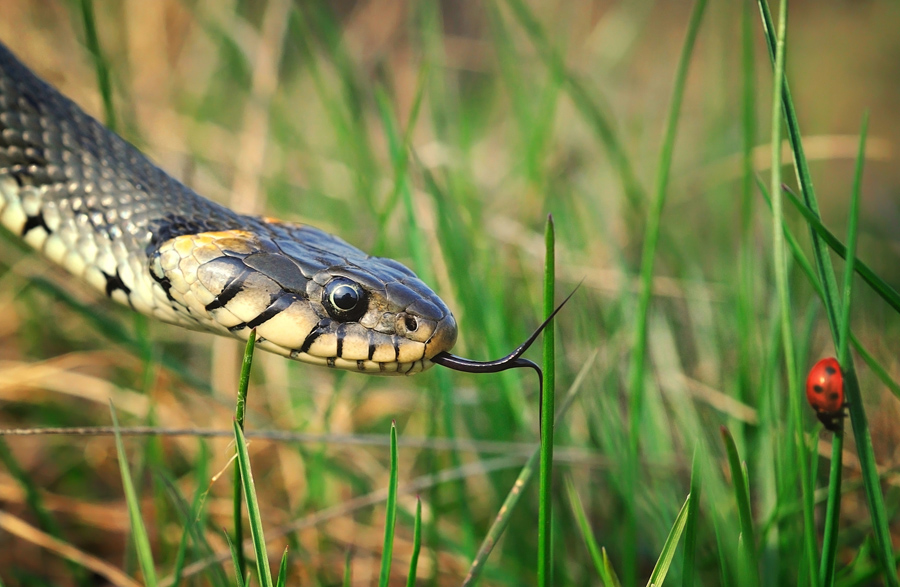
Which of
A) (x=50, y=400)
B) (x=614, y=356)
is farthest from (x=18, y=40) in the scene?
(x=614, y=356)

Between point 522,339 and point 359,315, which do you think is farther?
point 522,339

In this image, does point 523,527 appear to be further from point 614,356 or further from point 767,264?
point 767,264

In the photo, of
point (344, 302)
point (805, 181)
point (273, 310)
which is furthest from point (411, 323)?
point (805, 181)

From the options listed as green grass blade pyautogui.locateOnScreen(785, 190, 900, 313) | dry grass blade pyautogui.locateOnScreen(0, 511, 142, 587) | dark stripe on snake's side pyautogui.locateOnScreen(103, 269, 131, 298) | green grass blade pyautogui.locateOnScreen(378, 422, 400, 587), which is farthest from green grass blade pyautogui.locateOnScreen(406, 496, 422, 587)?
dark stripe on snake's side pyautogui.locateOnScreen(103, 269, 131, 298)

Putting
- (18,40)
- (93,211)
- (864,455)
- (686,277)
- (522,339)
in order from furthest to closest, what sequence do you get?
(18,40) < (686,277) < (522,339) < (93,211) < (864,455)

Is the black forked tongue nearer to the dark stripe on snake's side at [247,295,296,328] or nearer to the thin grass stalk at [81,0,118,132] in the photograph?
the dark stripe on snake's side at [247,295,296,328]
